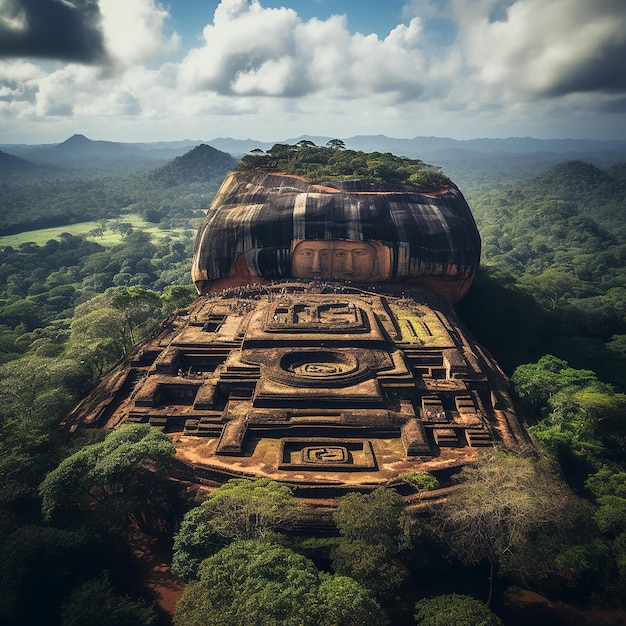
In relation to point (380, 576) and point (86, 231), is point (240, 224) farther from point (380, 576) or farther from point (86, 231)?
point (86, 231)

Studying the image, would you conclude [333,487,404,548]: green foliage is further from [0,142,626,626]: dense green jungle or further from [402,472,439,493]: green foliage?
[402,472,439,493]: green foliage

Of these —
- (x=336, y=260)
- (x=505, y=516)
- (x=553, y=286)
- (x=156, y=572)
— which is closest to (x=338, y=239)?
(x=336, y=260)

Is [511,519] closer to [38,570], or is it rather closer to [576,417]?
[576,417]

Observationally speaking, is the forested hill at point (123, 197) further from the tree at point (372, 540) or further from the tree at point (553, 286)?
the tree at point (372, 540)

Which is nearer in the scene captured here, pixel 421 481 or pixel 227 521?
pixel 227 521

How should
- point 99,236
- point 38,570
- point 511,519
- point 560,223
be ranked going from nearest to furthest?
point 38,570, point 511,519, point 560,223, point 99,236
